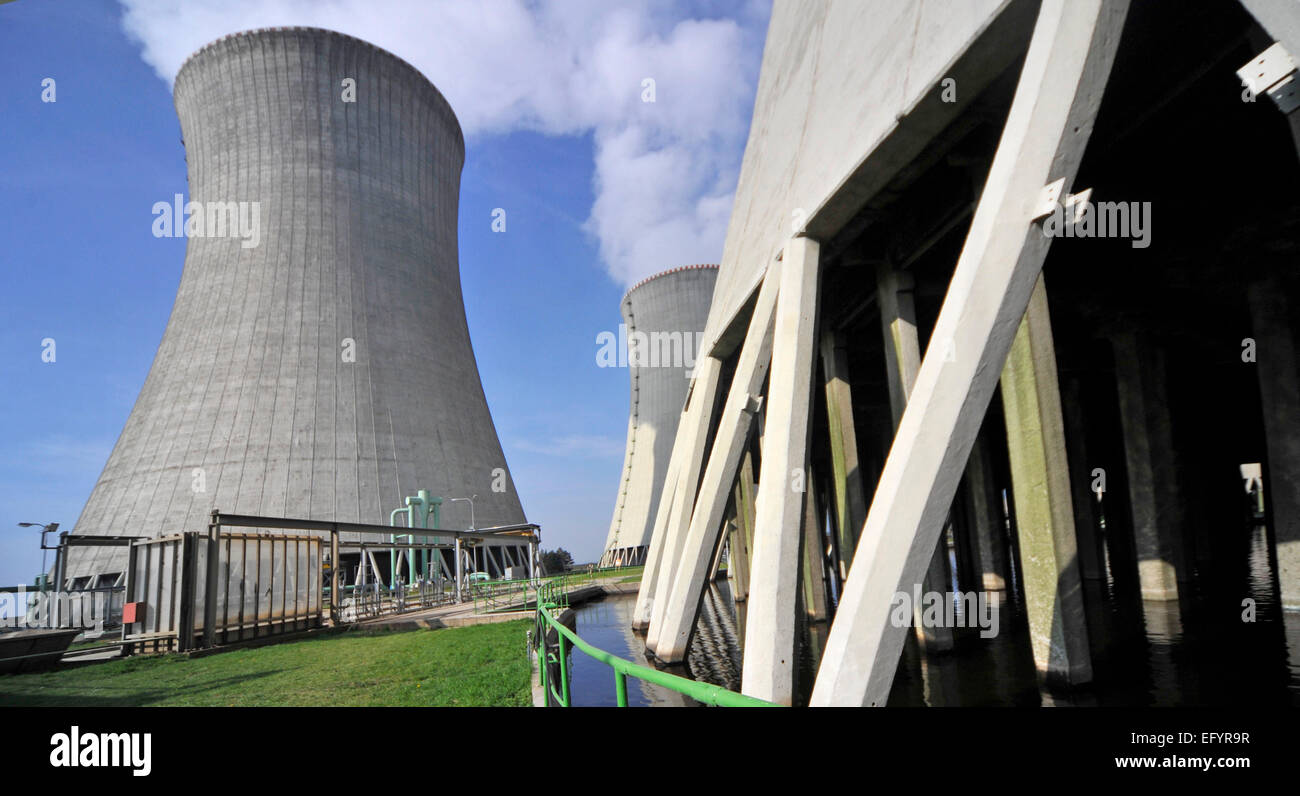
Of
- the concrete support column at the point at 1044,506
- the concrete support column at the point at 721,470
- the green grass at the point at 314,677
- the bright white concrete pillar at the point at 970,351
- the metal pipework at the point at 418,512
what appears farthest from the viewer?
the metal pipework at the point at 418,512

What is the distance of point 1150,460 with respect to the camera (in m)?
11.3

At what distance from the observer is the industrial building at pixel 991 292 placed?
3.59 metres

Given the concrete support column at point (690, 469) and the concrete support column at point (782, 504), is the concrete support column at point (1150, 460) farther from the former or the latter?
the concrete support column at point (782, 504)

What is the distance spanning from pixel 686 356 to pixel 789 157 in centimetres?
2711

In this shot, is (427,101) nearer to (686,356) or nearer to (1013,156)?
(686,356)

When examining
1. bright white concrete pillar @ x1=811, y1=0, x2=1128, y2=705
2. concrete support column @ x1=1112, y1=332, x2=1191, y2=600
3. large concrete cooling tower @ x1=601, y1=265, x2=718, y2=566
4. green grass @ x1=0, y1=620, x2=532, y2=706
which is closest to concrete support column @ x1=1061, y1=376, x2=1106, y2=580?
concrete support column @ x1=1112, y1=332, x2=1191, y2=600

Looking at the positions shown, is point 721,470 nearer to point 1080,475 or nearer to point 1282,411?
point 1282,411

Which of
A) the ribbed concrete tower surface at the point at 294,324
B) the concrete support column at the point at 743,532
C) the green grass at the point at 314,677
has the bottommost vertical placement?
the green grass at the point at 314,677

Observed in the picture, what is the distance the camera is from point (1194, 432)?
16938mm

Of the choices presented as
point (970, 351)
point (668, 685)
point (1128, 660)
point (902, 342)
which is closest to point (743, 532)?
point (902, 342)

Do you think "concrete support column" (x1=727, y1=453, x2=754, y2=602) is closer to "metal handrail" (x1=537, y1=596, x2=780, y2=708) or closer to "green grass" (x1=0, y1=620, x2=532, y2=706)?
"green grass" (x1=0, y1=620, x2=532, y2=706)

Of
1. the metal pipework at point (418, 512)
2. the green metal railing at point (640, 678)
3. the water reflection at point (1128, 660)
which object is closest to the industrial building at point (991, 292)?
the water reflection at point (1128, 660)

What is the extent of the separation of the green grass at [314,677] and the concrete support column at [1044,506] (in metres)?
4.13

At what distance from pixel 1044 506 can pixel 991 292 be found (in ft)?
8.85
